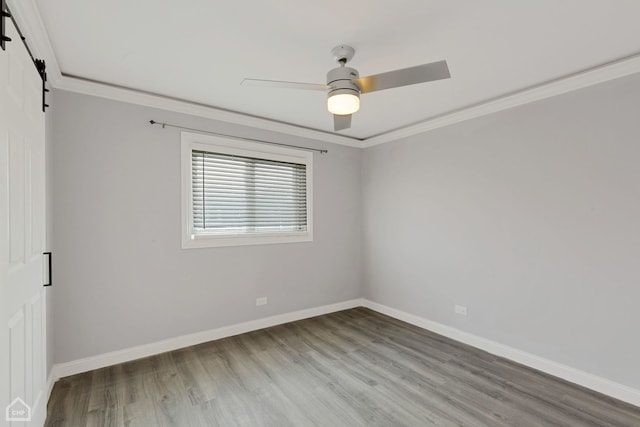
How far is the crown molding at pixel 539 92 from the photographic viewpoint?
229 centimetres

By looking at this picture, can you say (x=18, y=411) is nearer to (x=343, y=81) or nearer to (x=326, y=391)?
(x=326, y=391)

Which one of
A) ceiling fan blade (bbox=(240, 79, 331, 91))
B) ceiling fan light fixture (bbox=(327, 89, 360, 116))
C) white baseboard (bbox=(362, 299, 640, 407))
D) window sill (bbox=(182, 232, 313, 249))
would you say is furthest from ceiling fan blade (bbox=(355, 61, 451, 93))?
white baseboard (bbox=(362, 299, 640, 407))

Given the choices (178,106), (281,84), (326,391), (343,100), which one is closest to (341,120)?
(343,100)

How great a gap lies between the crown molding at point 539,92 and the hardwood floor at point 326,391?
252cm

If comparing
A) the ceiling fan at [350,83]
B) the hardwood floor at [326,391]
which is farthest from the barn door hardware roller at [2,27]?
the hardwood floor at [326,391]

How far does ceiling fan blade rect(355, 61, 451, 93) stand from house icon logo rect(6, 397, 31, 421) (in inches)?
96.0

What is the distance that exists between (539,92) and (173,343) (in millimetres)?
4314

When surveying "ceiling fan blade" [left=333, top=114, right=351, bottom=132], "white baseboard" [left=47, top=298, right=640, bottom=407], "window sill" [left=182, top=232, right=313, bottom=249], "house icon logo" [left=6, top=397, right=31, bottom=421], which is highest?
"ceiling fan blade" [left=333, top=114, right=351, bottom=132]

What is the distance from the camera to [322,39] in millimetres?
2000

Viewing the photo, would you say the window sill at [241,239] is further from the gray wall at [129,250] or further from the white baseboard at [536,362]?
the white baseboard at [536,362]

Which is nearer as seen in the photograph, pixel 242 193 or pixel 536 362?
pixel 536 362

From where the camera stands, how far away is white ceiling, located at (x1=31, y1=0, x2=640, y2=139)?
5.62 feet

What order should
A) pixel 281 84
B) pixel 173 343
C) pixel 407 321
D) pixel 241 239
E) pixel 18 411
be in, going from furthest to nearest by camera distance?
pixel 407 321
pixel 241 239
pixel 173 343
pixel 281 84
pixel 18 411

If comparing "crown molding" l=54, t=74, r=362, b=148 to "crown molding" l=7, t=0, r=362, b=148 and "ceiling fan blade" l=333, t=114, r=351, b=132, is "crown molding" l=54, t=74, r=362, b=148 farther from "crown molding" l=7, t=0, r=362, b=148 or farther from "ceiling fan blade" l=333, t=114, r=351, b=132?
"ceiling fan blade" l=333, t=114, r=351, b=132
